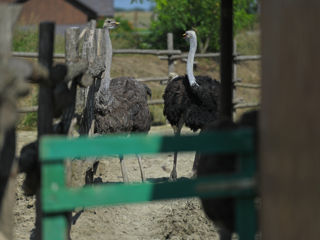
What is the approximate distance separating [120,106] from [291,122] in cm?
516

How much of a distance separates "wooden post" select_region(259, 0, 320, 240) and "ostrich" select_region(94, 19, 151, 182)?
15.8 ft

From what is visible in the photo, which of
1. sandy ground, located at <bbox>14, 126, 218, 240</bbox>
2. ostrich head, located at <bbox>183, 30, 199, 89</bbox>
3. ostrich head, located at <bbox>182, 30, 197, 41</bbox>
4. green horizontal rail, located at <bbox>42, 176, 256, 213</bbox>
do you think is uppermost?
ostrich head, located at <bbox>182, 30, 197, 41</bbox>

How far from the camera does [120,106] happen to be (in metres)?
7.93

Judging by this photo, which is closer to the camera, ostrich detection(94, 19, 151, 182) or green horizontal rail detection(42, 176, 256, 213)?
green horizontal rail detection(42, 176, 256, 213)

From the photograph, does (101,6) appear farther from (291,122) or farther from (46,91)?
(291,122)

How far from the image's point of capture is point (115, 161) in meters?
9.34

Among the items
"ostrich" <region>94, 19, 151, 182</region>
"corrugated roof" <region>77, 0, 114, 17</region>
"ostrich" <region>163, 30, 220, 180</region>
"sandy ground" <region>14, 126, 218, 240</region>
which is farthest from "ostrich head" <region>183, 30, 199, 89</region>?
"corrugated roof" <region>77, 0, 114, 17</region>

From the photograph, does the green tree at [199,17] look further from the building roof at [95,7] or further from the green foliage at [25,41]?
the building roof at [95,7]

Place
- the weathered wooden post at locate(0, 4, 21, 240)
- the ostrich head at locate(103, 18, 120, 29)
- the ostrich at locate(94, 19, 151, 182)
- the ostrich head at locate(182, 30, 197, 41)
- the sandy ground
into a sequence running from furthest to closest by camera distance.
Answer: the ostrich head at locate(182, 30, 197, 41) < the ostrich head at locate(103, 18, 120, 29) < the ostrich at locate(94, 19, 151, 182) < the sandy ground < the weathered wooden post at locate(0, 4, 21, 240)

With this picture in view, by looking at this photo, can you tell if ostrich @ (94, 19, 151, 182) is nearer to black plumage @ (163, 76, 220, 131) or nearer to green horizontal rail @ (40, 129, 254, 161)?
black plumage @ (163, 76, 220, 131)

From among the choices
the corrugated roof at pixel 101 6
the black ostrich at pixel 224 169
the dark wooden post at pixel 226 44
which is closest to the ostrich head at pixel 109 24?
the dark wooden post at pixel 226 44

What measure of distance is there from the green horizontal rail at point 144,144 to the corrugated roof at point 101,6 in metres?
31.3

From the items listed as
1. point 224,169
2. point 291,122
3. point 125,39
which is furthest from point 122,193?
point 125,39

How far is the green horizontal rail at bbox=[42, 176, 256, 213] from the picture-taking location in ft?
9.71
